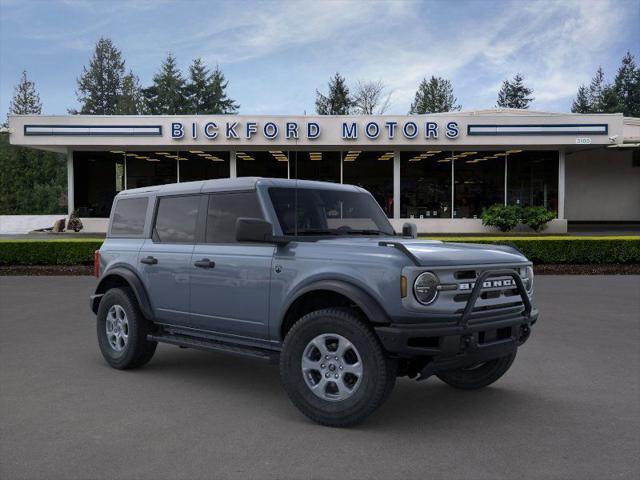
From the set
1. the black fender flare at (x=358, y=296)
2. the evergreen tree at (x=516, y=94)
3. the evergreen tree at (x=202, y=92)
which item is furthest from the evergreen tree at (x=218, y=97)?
the black fender flare at (x=358, y=296)

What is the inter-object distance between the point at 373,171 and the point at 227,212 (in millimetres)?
23424

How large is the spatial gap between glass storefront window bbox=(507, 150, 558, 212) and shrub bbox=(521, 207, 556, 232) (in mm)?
1530

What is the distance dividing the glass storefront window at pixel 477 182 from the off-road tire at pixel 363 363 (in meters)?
24.6

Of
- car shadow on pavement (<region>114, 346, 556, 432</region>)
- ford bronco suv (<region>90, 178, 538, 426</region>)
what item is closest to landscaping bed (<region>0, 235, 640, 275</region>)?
ford bronco suv (<region>90, 178, 538, 426</region>)

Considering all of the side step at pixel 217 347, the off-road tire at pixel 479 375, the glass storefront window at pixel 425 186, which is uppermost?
the glass storefront window at pixel 425 186

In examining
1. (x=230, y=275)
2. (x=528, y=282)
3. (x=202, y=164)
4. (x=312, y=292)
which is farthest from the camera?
(x=202, y=164)

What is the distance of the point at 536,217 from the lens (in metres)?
26.5

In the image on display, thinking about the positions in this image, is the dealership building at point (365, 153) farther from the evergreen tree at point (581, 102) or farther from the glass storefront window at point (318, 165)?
the evergreen tree at point (581, 102)

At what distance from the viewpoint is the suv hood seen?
14.6 ft

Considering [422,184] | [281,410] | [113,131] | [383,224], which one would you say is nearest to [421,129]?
[422,184]

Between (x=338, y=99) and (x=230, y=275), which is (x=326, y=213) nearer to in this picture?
(x=230, y=275)

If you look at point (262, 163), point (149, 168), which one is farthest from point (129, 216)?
point (149, 168)

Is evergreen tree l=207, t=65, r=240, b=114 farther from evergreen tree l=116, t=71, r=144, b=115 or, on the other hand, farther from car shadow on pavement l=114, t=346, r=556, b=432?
car shadow on pavement l=114, t=346, r=556, b=432

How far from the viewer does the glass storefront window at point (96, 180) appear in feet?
93.6
